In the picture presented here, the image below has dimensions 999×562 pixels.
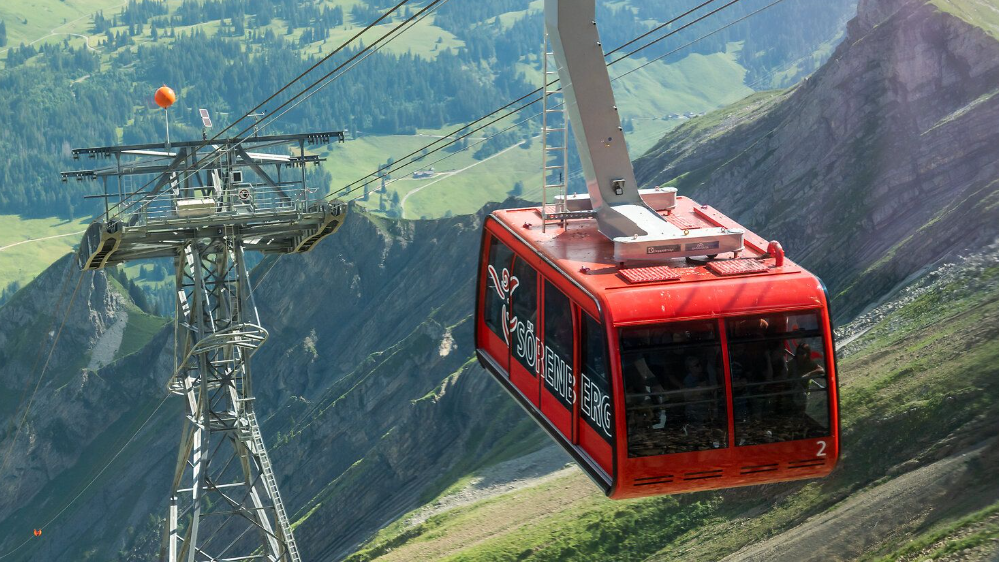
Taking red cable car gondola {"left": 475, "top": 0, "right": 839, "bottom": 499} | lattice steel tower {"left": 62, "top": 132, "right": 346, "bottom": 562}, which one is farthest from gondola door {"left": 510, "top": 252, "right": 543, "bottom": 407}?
lattice steel tower {"left": 62, "top": 132, "right": 346, "bottom": 562}

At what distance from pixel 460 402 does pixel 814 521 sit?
4077 centimetres

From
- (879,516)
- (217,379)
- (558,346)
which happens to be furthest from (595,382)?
(217,379)

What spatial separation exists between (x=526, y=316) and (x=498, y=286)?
1.99m

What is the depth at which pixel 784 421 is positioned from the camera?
1606cm

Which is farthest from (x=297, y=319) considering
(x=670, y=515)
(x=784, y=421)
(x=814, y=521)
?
(x=784, y=421)

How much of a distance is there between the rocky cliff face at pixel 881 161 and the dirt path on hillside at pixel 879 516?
19.8 metres

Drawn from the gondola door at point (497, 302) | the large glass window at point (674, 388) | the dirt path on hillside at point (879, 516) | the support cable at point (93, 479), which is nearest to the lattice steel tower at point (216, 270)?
the gondola door at point (497, 302)

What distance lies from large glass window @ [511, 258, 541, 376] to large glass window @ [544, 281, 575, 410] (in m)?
0.60

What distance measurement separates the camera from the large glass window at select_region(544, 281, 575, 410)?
17.5 m

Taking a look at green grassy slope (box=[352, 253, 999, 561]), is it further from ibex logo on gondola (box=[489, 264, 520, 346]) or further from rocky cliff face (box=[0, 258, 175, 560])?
rocky cliff face (box=[0, 258, 175, 560])

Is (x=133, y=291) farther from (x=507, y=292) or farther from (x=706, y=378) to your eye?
(x=706, y=378)

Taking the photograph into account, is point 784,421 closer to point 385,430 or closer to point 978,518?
point 978,518

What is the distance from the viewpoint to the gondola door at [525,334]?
19250 mm

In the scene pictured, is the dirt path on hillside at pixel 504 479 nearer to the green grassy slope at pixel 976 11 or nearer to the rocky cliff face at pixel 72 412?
the green grassy slope at pixel 976 11
